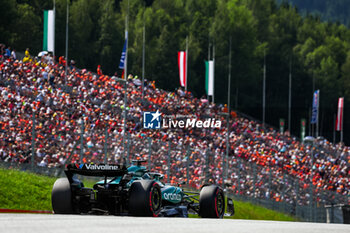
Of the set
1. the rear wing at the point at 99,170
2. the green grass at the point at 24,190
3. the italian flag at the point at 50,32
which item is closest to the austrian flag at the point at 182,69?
the italian flag at the point at 50,32

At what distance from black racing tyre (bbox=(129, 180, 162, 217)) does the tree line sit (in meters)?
39.6

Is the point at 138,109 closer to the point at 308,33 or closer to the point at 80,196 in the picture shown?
the point at 80,196

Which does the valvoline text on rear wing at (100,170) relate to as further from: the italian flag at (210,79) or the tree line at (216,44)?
the tree line at (216,44)

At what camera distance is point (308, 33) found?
106562 mm

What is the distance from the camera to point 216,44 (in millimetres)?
78312

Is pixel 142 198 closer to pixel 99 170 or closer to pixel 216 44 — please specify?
pixel 99 170

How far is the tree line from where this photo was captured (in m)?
63.7

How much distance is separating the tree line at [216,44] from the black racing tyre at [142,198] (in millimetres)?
39550

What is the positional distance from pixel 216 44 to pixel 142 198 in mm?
67102

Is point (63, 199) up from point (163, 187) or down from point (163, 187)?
down

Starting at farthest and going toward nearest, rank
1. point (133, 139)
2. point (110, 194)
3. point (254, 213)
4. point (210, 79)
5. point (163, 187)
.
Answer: point (210, 79), point (254, 213), point (133, 139), point (163, 187), point (110, 194)

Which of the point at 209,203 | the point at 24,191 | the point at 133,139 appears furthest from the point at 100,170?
the point at 133,139

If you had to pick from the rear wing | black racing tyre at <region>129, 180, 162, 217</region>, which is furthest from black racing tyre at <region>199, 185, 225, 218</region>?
the rear wing
